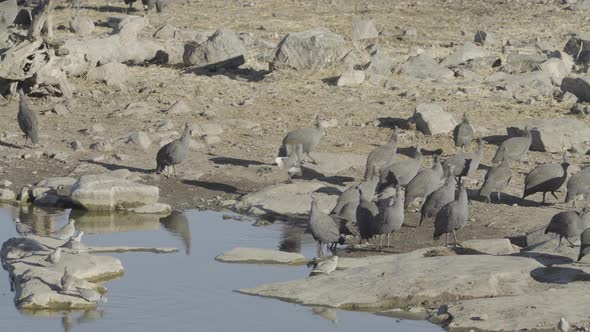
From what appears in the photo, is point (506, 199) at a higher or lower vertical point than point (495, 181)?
lower

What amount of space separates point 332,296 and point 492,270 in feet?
4.65

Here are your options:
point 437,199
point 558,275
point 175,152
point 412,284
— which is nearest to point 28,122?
point 175,152

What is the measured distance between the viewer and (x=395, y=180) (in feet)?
49.4

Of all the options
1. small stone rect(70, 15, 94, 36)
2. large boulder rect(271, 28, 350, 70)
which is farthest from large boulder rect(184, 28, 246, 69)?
small stone rect(70, 15, 94, 36)

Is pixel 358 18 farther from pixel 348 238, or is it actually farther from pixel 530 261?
pixel 530 261

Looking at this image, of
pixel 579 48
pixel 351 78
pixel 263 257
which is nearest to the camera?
pixel 263 257

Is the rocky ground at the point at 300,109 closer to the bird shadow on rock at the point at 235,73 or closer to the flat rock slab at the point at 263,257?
the bird shadow on rock at the point at 235,73

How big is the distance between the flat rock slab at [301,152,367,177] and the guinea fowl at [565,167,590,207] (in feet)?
9.52

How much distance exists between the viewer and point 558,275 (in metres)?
11.7

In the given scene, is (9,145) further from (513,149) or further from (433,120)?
(513,149)

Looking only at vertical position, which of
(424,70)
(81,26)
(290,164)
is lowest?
(81,26)

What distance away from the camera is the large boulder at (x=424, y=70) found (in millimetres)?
21234

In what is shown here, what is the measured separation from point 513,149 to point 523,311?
232 inches

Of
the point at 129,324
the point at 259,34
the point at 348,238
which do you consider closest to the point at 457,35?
the point at 259,34
